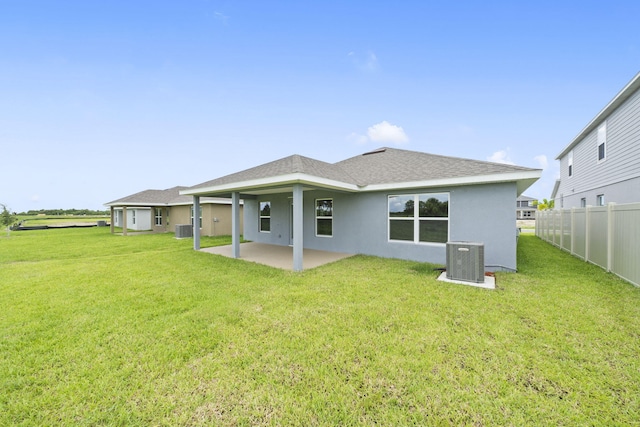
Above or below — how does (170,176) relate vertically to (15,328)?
above

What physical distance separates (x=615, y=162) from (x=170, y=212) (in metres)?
28.1

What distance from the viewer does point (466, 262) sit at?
5758 millimetres

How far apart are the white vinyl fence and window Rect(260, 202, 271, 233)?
1191 centimetres

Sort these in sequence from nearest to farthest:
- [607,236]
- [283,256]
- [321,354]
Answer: [321,354]
[607,236]
[283,256]

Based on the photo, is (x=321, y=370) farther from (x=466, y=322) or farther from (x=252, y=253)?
(x=252, y=253)

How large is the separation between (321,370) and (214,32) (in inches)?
558

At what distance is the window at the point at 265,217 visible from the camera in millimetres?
12680

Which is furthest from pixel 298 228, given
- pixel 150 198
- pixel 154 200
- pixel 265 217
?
pixel 150 198

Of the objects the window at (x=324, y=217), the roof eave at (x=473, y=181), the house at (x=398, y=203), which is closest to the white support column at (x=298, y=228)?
the house at (x=398, y=203)

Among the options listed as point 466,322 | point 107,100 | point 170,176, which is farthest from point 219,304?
point 170,176

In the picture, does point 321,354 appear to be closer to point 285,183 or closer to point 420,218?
point 285,183

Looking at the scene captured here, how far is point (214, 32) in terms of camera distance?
11352 millimetres

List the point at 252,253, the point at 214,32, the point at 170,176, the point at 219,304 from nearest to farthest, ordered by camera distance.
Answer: the point at 219,304 < the point at 252,253 < the point at 214,32 < the point at 170,176

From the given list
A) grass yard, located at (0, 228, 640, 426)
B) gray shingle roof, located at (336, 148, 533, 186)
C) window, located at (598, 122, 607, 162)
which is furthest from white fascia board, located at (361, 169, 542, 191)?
window, located at (598, 122, 607, 162)
